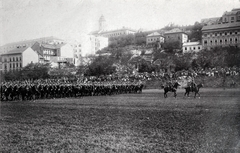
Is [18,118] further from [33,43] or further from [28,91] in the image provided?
[33,43]

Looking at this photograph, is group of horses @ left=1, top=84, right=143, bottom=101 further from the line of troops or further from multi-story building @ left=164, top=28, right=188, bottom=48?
multi-story building @ left=164, top=28, right=188, bottom=48

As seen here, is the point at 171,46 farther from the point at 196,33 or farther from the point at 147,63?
the point at 147,63

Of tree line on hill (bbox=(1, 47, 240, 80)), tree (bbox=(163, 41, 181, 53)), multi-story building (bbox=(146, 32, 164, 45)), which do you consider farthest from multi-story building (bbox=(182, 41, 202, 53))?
multi-story building (bbox=(146, 32, 164, 45))

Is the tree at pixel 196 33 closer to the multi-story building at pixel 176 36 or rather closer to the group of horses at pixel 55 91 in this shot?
the multi-story building at pixel 176 36

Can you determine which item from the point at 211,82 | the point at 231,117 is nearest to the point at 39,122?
the point at 231,117

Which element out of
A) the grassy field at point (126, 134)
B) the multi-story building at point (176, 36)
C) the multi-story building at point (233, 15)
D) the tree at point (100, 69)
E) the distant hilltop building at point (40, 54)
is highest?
the multi-story building at point (176, 36)

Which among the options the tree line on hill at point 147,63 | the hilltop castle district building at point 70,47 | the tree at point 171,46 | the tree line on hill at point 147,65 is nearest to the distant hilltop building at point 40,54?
the hilltop castle district building at point 70,47
